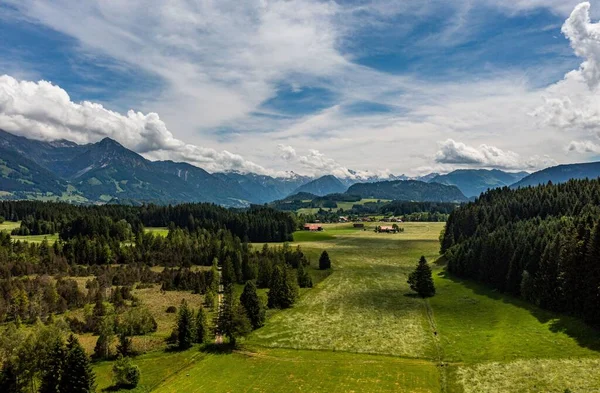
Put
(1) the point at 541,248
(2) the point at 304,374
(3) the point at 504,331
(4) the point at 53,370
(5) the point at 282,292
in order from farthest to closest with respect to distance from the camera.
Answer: (5) the point at 282,292, (1) the point at 541,248, (3) the point at 504,331, (2) the point at 304,374, (4) the point at 53,370

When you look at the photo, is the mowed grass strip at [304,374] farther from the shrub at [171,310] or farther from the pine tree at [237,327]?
the shrub at [171,310]

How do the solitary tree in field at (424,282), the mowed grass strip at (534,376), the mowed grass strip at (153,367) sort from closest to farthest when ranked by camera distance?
the mowed grass strip at (534,376) → the mowed grass strip at (153,367) → the solitary tree in field at (424,282)

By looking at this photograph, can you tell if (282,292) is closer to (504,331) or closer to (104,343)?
(104,343)

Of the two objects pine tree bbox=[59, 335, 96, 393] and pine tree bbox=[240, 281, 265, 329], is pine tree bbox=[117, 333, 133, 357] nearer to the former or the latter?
pine tree bbox=[59, 335, 96, 393]

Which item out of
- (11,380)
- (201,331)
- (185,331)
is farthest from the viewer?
(201,331)

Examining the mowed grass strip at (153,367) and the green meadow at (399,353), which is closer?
the green meadow at (399,353)

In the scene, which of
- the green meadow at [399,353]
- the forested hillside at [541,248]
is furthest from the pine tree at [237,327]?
the forested hillside at [541,248]

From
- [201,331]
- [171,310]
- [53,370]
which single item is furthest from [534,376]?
[171,310]
